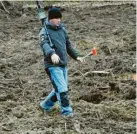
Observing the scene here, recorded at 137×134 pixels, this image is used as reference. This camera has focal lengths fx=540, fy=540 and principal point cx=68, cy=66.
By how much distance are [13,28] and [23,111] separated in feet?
32.8

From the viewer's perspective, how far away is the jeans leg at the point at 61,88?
8070 mm

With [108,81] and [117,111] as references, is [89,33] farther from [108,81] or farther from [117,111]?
[117,111]

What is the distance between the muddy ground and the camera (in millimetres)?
7848

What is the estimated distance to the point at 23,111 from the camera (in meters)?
8.68

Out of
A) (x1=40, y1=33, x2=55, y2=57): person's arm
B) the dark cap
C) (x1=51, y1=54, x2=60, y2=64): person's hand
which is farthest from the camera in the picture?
the dark cap

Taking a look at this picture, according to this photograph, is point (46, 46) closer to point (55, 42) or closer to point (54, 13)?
point (55, 42)

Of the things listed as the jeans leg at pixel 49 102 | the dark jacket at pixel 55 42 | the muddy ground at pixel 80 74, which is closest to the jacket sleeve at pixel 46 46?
the dark jacket at pixel 55 42

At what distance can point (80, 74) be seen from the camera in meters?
11.9

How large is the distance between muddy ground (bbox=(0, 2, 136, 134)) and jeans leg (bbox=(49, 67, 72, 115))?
0.56ft

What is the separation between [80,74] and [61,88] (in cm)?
388

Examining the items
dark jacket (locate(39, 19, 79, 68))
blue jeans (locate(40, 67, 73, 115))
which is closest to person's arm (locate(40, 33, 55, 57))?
dark jacket (locate(39, 19, 79, 68))

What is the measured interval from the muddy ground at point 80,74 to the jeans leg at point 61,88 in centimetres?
17

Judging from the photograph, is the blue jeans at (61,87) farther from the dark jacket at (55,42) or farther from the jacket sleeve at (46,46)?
the jacket sleeve at (46,46)

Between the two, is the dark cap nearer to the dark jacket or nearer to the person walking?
the person walking
